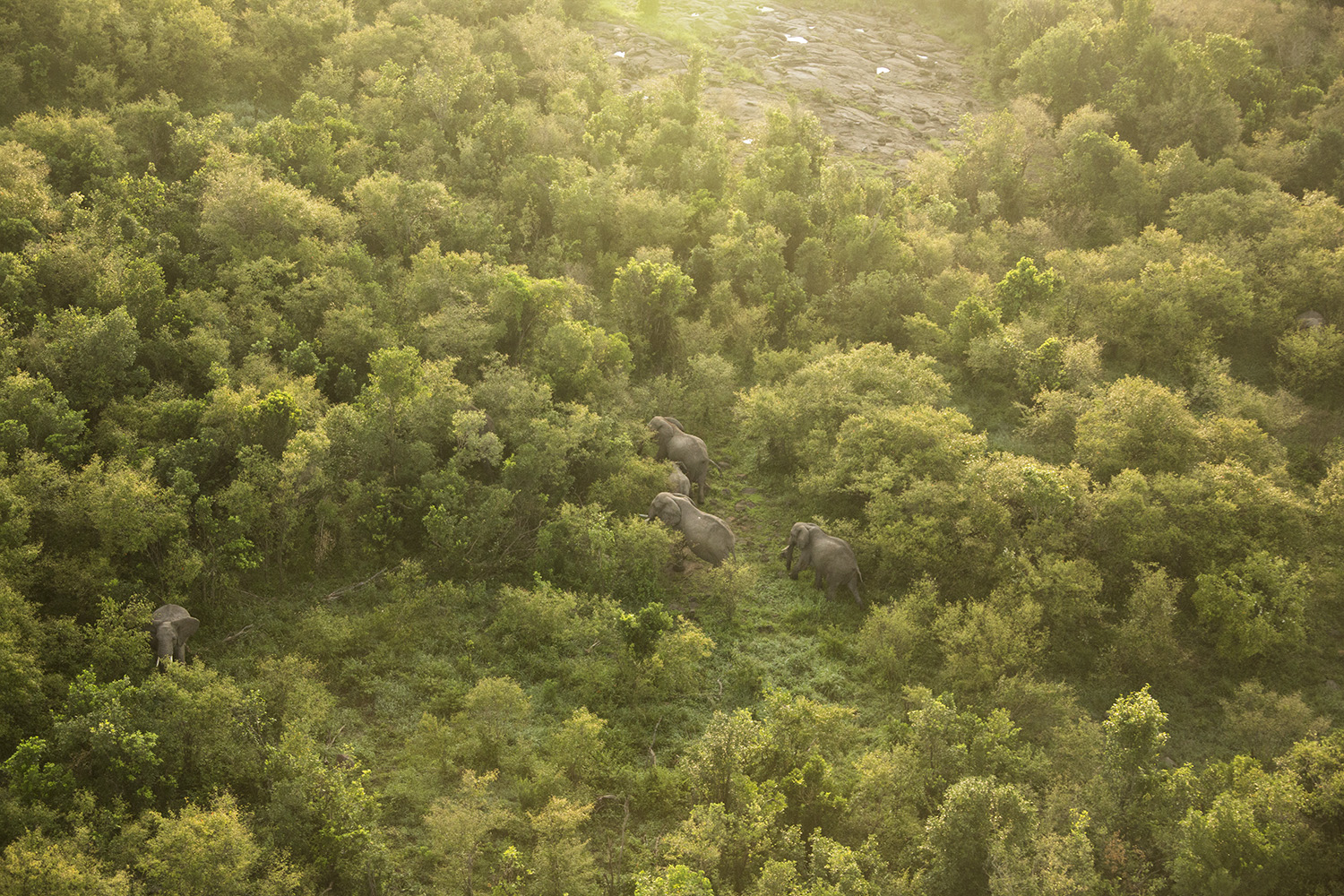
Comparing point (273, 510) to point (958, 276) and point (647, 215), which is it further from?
point (958, 276)

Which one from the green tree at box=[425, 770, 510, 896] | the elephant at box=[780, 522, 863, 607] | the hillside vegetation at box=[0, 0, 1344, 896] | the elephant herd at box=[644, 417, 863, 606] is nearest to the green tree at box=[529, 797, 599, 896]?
the hillside vegetation at box=[0, 0, 1344, 896]

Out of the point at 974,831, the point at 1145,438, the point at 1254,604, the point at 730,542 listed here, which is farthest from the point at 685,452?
the point at 1254,604

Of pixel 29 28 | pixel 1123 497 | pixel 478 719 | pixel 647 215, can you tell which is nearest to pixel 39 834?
pixel 478 719

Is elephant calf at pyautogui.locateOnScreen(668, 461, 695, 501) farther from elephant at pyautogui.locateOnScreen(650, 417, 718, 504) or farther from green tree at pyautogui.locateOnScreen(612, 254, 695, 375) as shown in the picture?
green tree at pyautogui.locateOnScreen(612, 254, 695, 375)

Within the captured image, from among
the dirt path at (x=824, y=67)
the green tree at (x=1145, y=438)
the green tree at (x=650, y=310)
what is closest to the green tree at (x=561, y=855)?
the green tree at (x=1145, y=438)

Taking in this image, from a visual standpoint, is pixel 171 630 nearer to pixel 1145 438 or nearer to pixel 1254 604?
pixel 1254 604

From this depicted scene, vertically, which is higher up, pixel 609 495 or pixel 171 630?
pixel 609 495
